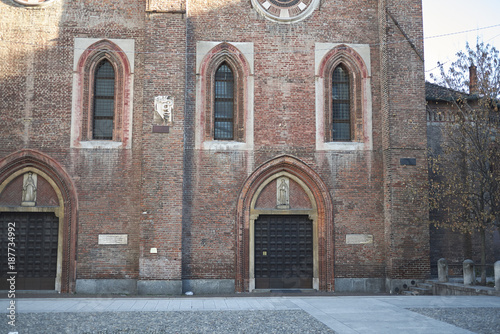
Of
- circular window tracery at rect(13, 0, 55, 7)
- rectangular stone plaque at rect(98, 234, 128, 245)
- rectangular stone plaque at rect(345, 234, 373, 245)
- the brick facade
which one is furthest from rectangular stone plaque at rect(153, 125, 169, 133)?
rectangular stone plaque at rect(345, 234, 373, 245)

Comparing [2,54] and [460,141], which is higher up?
[2,54]

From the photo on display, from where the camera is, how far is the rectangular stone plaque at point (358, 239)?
15.8m

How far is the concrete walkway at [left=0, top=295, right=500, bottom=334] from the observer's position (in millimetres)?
9289

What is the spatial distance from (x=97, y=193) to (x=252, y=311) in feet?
22.2

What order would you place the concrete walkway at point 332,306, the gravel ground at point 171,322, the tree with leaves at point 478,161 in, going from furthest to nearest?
the tree with leaves at point 478,161 < the concrete walkway at point 332,306 < the gravel ground at point 171,322

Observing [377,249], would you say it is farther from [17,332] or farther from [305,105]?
[17,332]

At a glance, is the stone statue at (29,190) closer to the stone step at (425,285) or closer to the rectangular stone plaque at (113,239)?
the rectangular stone plaque at (113,239)

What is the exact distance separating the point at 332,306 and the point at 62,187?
869 cm

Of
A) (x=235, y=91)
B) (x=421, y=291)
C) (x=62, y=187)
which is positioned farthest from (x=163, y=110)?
(x=421, y=291)

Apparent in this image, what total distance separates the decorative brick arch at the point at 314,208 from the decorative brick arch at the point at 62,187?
481cm

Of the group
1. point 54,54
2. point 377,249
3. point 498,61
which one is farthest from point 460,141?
point 54,54

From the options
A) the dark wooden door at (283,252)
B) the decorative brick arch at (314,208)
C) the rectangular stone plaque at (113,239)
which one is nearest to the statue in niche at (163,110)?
the decorative brick arch at (314,208)

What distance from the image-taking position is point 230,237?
15555 mm

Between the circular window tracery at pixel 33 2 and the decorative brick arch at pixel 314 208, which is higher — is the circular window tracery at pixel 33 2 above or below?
above
